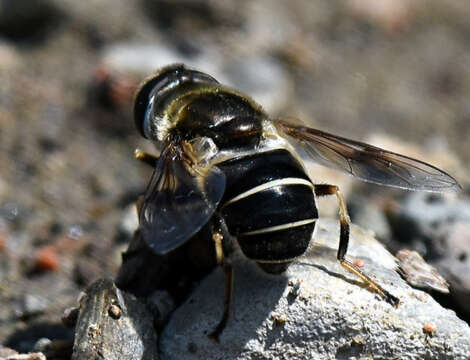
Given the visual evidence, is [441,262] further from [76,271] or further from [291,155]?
[76,271]

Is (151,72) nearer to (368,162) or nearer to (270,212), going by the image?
(368,162)

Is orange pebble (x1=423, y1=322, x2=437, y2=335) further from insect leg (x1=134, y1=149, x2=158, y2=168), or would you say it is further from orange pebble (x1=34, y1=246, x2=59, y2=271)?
orange pebble (x1=34, y1=246, x2=59, y2=271)

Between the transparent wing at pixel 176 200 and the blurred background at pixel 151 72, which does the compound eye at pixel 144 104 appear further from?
the blurred background at pixel 151 72

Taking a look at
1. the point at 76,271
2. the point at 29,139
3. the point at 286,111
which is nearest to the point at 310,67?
the point at 286,111

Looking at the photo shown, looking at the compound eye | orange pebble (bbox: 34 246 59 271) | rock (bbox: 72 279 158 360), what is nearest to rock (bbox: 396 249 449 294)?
rock (bbox: 72 279 158 360)

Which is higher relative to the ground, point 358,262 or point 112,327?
point 358,262

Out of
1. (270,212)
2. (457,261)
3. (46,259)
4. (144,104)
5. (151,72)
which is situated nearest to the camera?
(270,212)

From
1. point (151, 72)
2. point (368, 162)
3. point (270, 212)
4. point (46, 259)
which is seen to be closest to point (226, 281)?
point (270, 212)
